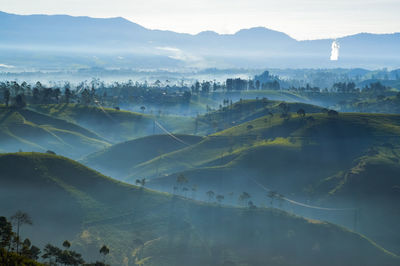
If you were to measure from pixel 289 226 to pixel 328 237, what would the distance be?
15.7 meters

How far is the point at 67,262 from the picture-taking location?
126m

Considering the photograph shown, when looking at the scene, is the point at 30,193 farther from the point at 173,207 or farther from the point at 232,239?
the point at 232,239

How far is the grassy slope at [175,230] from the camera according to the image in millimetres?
162625

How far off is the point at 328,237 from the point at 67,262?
4025 inches

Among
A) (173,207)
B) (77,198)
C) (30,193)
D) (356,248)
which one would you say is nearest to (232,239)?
(173,207)

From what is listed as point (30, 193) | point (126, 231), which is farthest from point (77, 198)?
point (126, 231)

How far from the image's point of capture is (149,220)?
18450cm

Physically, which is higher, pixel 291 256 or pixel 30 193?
pixel 30 193

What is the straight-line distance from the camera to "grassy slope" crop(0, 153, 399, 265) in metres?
163

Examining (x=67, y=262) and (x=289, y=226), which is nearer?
(x=67, y=262)

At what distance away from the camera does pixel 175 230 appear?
17825 cm

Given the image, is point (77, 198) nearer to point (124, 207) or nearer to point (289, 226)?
point (124, 207)

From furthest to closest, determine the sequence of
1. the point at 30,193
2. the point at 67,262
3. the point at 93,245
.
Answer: the point at 30,193 < the point at 93,245 < the point at 67,262

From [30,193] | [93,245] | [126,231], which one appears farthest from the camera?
[30,193]
